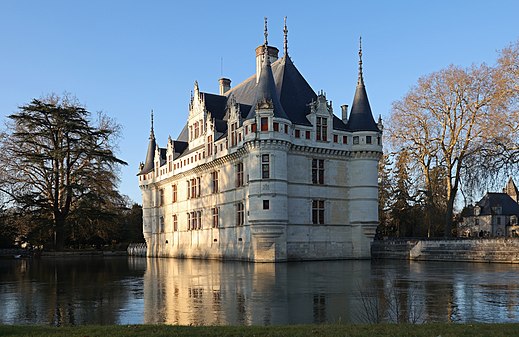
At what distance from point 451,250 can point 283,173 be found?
11149 mm

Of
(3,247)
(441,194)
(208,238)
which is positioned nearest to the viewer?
(208,238)

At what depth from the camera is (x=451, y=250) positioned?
31.4 m

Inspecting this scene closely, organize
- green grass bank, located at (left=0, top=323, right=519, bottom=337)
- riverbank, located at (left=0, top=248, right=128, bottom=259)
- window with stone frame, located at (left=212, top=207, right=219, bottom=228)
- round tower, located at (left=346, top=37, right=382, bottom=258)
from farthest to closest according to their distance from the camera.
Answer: riverbank, located at (left=0, top=248, right=128, bottom=259) < window with stone frame, located at (left=212, top=207, right=219, bottom=228) < round tower, located at (left=346, top=37, right=382, bottom=258) < green grass bank, located at (left=0, top=323, right=519, bottom=337)

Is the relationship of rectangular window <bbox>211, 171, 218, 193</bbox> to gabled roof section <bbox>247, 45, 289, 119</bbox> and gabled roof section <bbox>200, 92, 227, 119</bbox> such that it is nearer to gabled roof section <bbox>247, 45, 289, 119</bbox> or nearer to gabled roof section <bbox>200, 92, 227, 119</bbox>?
gabled roof section <bbox>200, 92, 227, 119</bbox>

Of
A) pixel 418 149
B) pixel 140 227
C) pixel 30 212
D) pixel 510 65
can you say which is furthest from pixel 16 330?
pixel 140 227

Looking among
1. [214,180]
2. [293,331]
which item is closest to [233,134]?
[214,180]

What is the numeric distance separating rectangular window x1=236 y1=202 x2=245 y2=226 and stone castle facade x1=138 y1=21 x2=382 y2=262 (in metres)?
0.07

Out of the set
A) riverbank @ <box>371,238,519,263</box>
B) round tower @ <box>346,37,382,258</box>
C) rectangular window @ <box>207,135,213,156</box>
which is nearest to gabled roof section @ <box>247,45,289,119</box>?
round tower @ <box>346,37,382,258</box>

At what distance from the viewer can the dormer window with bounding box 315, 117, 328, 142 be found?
34688 millimetres

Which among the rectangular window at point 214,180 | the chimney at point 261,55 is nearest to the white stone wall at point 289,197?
the rectangular window at point 214,180

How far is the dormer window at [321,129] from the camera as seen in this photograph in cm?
3469

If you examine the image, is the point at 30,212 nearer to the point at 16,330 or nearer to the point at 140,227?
the point at 140,227

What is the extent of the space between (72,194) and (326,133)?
24.1m

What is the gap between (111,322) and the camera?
10320mm
